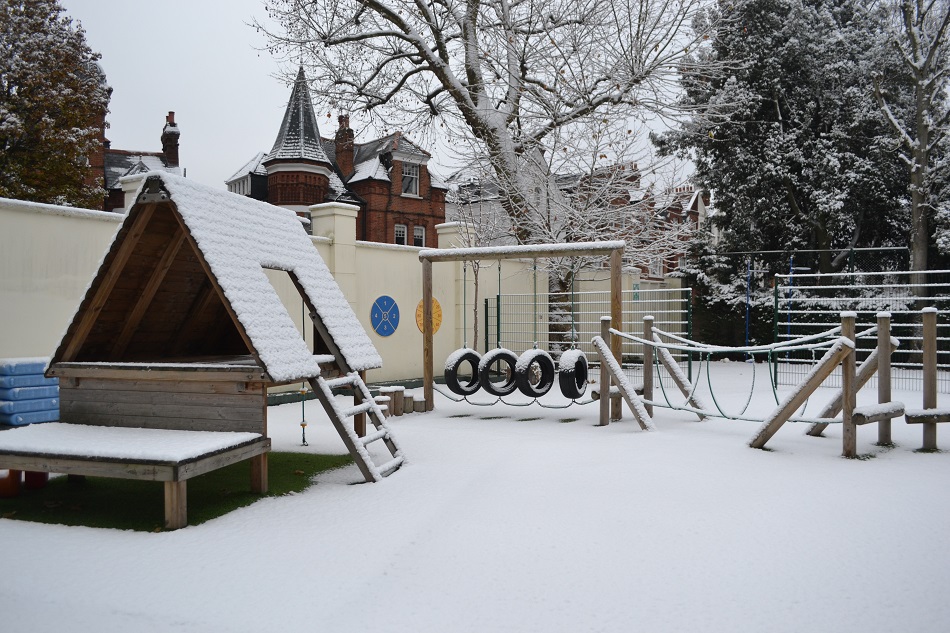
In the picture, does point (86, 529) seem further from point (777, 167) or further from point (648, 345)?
point (777, 167)

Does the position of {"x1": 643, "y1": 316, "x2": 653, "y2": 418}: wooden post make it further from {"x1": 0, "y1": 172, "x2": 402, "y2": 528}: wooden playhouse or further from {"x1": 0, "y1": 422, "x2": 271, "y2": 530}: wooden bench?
{"x1": 0, "y1": 422, "x2": 271, "y2": 530}: wooden bench

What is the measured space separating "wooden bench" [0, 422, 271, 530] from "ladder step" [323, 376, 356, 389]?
679 millimetres

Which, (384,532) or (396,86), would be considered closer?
(384,532)

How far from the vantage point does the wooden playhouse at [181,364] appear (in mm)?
4520

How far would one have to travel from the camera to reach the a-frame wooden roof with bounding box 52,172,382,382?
494 cm

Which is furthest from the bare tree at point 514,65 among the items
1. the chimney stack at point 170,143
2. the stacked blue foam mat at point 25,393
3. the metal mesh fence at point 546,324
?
the chimney stack at point 170,143

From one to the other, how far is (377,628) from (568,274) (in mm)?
12077

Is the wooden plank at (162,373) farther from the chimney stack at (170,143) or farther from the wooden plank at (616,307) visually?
the chimney stack at (170,143)

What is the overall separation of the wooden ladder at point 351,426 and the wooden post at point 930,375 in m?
4.94

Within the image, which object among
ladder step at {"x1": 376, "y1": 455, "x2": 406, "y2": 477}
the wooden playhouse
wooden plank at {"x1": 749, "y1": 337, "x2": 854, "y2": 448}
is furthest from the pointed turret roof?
wooden plank at {"x1": 749, "y1": 337, "x2": 854, "y2": 448}

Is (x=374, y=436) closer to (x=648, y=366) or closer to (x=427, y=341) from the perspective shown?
(x=427, y=341)

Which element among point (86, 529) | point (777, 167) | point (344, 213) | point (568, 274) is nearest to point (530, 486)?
Answer: point (86, 529)

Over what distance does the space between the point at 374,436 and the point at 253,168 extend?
26.5m

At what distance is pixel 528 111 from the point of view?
1397cm
